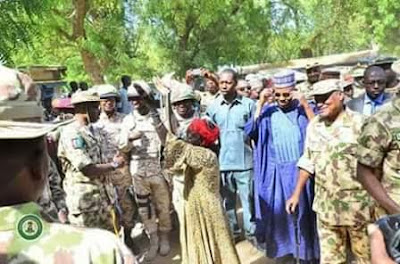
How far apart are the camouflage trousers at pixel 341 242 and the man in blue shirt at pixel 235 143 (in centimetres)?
179

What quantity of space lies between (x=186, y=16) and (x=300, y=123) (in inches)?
477

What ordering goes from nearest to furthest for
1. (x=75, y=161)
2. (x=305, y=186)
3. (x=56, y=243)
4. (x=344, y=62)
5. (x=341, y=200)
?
(x=56, y=243), (x=341, y=200), (x=75, y=161), (x=305, y=186), (x=344, y=62)

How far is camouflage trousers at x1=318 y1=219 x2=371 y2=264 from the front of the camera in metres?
4.16

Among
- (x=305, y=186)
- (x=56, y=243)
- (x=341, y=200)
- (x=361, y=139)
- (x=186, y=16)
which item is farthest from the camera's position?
(x=186, y=16)

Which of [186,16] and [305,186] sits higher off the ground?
[186,16]

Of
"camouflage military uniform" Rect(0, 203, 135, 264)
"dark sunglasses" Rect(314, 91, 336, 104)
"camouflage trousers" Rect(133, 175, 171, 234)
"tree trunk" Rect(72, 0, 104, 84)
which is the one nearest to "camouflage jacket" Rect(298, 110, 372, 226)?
"dark sunglasses" Rect(314, 91, 336, 104)

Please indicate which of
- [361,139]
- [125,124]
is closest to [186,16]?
[125,124]

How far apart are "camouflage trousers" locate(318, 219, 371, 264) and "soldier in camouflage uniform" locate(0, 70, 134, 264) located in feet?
9.48

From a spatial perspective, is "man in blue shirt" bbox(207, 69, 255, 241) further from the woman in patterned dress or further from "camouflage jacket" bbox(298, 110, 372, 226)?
"camouflage jacket" bbox(298, 110, 372, 226)

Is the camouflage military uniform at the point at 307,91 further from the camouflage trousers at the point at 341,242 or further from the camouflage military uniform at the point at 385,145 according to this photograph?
the camouflage military uniform at the point at 385,145

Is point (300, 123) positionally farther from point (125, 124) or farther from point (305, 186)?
point (125, 124)

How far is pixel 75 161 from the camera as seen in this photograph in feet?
14.9

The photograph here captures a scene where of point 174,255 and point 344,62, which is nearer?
point 174,255

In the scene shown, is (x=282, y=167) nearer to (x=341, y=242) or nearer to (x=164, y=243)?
(x=341, y=242)
